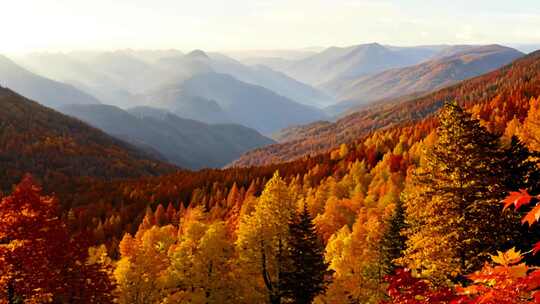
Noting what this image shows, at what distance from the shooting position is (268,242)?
47.0 m

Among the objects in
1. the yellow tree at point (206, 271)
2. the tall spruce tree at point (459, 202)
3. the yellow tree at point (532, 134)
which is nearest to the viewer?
the tall spruce tree at point (459, 202)

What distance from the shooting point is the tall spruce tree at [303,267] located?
146 ft

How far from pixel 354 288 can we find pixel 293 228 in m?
9.46

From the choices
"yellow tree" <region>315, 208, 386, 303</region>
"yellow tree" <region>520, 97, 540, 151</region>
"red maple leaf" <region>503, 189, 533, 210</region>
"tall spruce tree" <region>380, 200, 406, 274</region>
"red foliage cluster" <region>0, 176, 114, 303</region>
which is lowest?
"yellow tree" <region>315, 208, 386, 303</region>

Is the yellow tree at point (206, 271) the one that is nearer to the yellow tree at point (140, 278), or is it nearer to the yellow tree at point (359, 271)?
the yellow tree at point (140, 278)

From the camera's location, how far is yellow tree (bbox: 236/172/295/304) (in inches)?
1826

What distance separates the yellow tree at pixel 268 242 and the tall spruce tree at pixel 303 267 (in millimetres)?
1334

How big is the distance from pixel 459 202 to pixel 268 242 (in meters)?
23.4

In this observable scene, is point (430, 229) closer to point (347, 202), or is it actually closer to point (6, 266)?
point (6, 266)

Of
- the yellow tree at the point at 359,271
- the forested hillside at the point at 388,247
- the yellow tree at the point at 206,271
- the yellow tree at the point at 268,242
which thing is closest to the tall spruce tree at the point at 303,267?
the forested hillside at the point at 388,247

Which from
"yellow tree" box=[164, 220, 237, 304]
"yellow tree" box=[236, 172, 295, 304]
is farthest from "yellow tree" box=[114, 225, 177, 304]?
"yellow tree" box=[236, 172, 295, 304]

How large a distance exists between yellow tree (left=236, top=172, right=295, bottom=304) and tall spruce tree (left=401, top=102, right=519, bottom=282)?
1968 centimetres

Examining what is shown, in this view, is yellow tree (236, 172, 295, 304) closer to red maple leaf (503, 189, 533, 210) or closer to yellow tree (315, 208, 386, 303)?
yellow tree (315, 208, 386, 303)

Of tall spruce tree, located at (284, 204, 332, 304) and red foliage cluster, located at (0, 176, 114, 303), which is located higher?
red foliage cluster, located at (0, 176, 114, 303)
